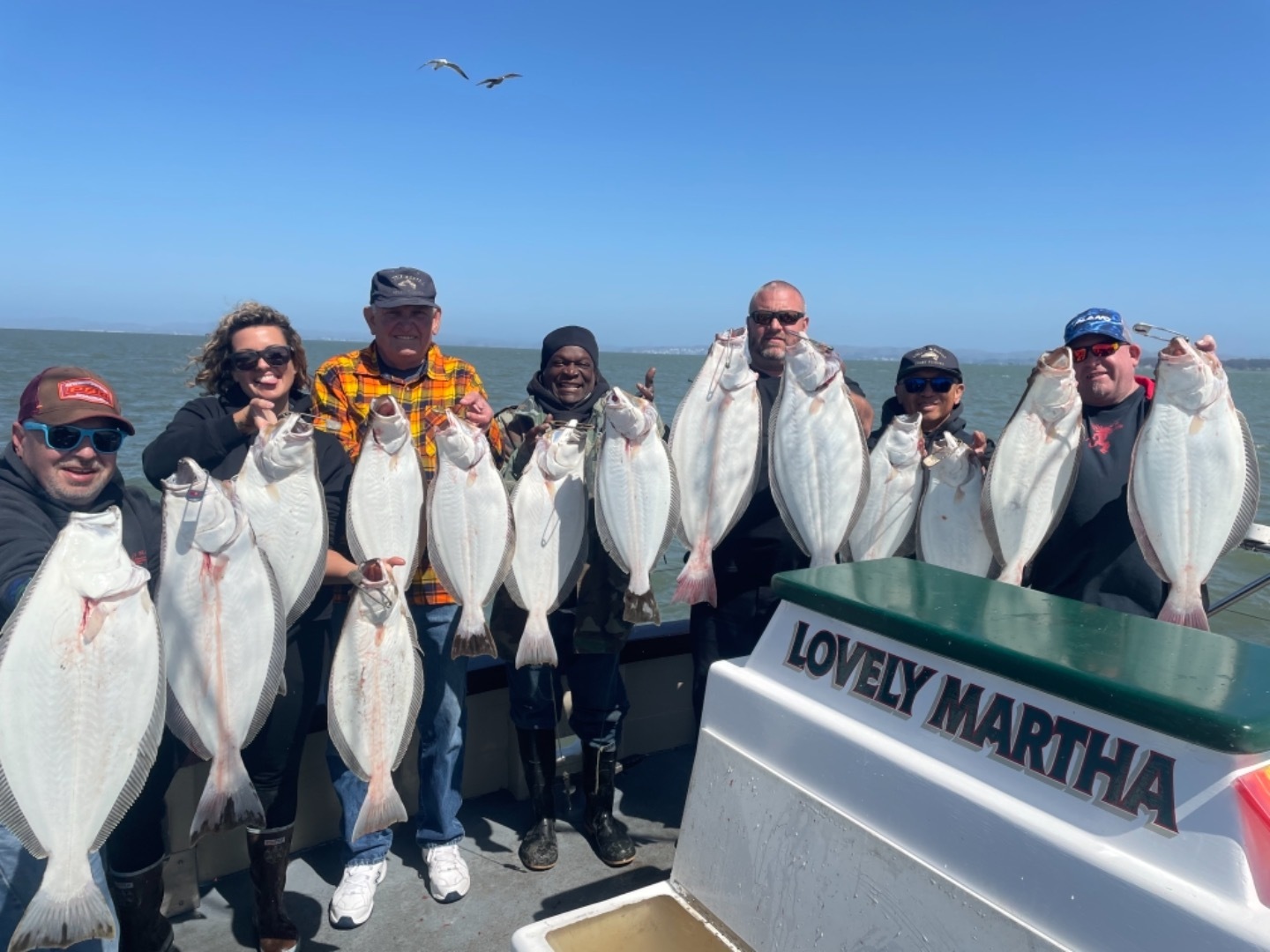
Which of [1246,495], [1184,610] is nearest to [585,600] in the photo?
[1184,610]

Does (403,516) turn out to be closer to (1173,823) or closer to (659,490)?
→ (659,490)

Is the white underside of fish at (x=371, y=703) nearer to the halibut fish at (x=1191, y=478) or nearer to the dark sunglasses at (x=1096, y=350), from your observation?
the halibut fish at (x=1191, y=478)

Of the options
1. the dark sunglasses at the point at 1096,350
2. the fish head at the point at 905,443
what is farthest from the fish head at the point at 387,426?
the dark sunglasses at the point at 1096,350

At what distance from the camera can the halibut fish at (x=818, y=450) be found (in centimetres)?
342

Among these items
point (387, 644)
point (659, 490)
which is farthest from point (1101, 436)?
point (387, 644)

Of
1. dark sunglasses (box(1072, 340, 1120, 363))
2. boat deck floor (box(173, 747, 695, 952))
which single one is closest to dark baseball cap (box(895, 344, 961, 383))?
dark sunglasses (box(1072, 340, 1120, 363))

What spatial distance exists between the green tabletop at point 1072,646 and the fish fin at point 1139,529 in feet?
2.75

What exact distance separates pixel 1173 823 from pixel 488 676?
124 inches

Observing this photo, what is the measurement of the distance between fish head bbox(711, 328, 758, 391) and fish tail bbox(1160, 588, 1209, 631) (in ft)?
5.87

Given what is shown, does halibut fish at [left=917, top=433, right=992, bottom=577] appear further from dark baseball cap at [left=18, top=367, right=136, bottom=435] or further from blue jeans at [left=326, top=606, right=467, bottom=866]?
dark baseball cap at [left=18, top=367, right=136, bottom=435]

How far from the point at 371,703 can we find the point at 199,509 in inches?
36.4

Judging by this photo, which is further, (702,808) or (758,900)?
(702,808)

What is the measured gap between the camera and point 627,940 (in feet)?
7.61

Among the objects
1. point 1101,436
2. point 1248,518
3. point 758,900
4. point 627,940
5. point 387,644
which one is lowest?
point 627,940
